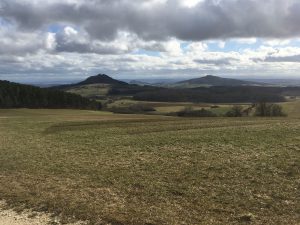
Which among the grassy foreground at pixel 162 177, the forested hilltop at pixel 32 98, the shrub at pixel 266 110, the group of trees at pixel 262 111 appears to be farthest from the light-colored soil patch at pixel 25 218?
the forested hilltop at pixel 32 98

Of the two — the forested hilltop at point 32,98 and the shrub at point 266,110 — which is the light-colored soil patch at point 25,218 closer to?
the shrub at point 266,110

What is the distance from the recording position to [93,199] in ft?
47.1

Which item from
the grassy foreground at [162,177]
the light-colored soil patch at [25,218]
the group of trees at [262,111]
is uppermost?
the grassy foreground at [162,177]

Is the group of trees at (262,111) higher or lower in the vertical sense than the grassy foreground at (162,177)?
lower

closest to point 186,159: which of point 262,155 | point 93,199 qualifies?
point 262,155

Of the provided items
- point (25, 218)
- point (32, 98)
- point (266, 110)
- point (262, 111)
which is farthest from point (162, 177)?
point (32, 98)

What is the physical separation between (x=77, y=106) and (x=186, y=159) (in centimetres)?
11396

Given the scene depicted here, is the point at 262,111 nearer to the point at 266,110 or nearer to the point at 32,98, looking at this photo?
the point at 266,110

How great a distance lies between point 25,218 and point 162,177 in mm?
6336

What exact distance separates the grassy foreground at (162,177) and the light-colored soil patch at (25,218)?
1.66 feet

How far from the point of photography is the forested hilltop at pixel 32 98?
117 metres

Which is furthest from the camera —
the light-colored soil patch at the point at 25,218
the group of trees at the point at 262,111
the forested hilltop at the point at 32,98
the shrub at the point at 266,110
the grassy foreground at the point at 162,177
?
the forested hilltop at the point at 32,98

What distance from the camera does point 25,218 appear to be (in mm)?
12688

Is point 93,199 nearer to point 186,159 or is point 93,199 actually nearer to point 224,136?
point 186,159
